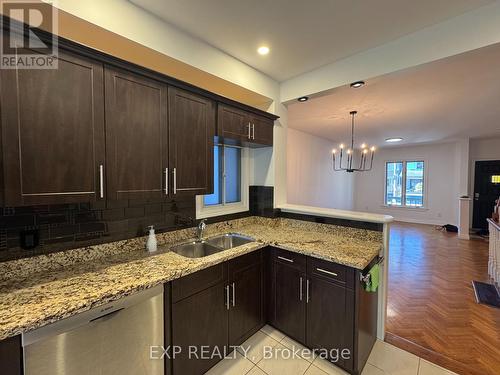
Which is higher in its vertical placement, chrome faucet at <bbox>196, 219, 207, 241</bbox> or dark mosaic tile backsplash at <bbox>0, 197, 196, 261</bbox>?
dark mosaic tile backsplash at <bbox>0, 197, 196, 261</bbox>

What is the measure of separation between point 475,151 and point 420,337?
714 centimetres

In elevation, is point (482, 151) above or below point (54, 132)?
above

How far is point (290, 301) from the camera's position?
205cm

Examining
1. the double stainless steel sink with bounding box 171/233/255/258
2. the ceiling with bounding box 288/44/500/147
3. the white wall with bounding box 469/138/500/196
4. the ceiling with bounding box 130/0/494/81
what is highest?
the ceiling with bounding box 130/0/494/81

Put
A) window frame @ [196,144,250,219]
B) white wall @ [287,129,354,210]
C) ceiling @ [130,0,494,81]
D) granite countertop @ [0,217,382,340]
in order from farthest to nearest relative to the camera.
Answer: white wall @ [287,129,354,210], window frame @ [196,144,250,219], ceiling @ [130,0,494,81], granite countertop @ [0,217,382,340]

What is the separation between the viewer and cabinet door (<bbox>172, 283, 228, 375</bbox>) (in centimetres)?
150

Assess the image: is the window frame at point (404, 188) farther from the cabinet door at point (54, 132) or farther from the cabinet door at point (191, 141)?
the cabinet door at point (54, 132)

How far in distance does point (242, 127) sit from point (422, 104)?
3.19 m

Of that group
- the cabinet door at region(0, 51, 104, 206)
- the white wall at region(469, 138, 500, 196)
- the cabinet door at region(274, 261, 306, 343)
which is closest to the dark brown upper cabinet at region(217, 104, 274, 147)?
the cabinet door at region(0, 51, 104, 206)

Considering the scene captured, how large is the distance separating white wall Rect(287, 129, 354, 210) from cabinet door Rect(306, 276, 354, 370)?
11.5 feet

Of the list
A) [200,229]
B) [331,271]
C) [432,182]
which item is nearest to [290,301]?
[331,271]

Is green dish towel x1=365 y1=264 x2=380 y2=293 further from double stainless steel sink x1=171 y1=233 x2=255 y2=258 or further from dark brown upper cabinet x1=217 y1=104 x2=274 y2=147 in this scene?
dark brown upper cabinet x1=217 y1=104 x2=274 y2=147

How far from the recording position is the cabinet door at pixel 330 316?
168 cm

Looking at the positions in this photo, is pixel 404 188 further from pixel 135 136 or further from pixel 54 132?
pixel 54 132
